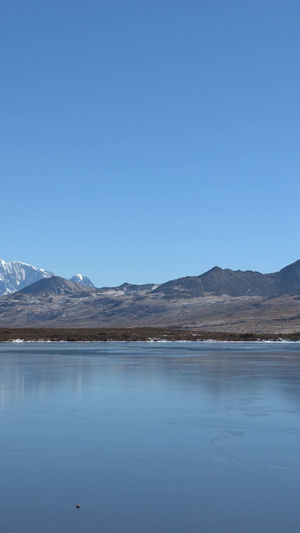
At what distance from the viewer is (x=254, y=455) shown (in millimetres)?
14820

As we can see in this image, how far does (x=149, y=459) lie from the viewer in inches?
568

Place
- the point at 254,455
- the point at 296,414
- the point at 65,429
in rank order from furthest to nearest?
the point at 296,414 < the point at 65,429 < the point at 254,455

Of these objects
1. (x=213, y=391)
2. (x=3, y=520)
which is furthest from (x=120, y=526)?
(x=213, y=391)

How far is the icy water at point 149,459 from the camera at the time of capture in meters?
10.6

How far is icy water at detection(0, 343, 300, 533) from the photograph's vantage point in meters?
10.6

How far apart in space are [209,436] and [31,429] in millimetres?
5060

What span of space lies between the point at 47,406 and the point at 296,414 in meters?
8.65

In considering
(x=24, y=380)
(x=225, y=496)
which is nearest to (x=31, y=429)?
(x=225, y=496)

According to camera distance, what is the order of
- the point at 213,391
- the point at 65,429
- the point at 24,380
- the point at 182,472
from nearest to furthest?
the point at 182,472 → the point at 65,429 → the point at 213,391 → the point at 24,380

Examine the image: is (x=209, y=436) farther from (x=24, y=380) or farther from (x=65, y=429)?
(x=24, y=380)

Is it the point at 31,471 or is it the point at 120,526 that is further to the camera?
the point at 31,471

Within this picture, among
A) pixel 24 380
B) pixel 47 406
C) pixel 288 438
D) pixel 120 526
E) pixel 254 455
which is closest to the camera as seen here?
pixel 120 526

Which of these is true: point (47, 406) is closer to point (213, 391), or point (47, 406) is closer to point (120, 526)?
point (213, 391)

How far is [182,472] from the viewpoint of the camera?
13305 millimetres
